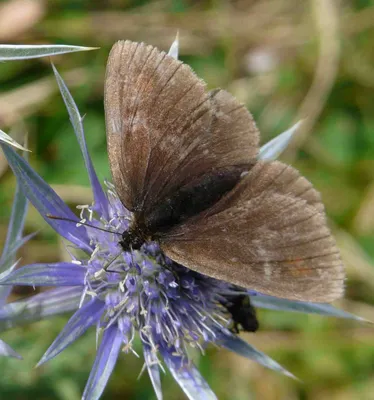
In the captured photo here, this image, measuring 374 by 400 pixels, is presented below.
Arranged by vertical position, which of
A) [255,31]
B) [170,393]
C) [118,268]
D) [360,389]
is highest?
[255,31]

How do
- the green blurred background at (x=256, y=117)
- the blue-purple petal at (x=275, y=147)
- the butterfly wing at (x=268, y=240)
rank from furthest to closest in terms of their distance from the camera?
the green blurred background at (x=256, y=117) < the blue-purple petal at (x=275, y=147) < the butterfly wing at (x=268, y=240)

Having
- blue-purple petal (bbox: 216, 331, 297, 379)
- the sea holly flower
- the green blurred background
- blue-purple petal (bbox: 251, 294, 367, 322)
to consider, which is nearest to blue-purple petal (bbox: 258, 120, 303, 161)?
the sea holly flower

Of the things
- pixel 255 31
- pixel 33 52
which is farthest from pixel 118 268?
pixel 255 31

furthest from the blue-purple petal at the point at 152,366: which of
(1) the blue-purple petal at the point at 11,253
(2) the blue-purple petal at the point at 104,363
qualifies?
(1) the blue-purple petal at the point at 11,253

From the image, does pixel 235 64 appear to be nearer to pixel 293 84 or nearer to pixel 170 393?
pixel 293 84

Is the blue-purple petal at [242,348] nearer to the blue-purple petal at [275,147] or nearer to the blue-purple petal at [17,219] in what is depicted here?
the blue-purple petal at [275,147]

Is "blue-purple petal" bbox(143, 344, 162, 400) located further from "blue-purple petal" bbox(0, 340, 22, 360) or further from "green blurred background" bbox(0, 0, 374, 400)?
"green blurred background" bbox(0, 0, 374, 400)
